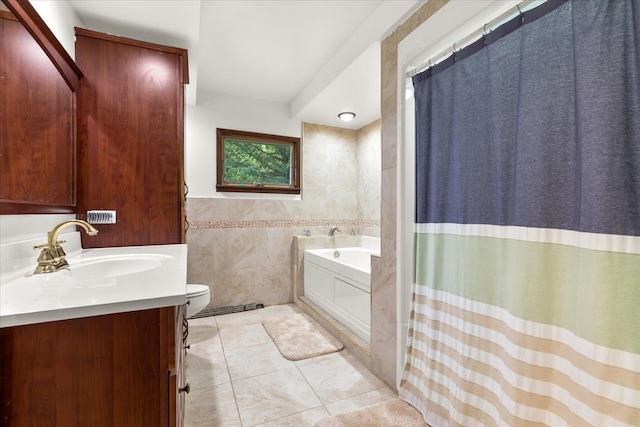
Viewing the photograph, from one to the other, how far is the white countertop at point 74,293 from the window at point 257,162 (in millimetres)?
2226

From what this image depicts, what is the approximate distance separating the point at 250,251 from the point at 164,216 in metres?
1.44

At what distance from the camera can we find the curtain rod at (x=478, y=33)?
110 cm

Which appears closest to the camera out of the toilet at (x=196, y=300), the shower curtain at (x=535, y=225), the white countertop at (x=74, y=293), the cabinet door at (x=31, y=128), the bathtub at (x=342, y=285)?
the white countertop at (x=74, y=293)

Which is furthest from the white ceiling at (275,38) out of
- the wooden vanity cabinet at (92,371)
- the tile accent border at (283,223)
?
the wooden vanity cabinet at (92,371)

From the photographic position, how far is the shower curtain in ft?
2.80

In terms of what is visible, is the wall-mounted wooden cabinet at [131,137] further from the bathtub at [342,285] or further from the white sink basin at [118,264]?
the bathtub at [342,285]

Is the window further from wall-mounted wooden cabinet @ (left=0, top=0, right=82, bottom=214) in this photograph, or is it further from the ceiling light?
wall-mounted wooden cabinet @ (left=0, top=0, right=82, bottom=214)

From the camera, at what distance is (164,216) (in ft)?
6.36

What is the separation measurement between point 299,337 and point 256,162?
2048mm

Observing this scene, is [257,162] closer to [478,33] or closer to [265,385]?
[265,385]

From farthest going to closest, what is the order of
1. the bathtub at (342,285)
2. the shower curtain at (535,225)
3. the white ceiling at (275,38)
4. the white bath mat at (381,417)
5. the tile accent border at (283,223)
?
1. the tile accent border at (283,223)
2. the bathtub at (342,285)
3. the white ceiling at (275,38)
4. the white bath mat at (381,417)
5. the shower curtain at (535,225)

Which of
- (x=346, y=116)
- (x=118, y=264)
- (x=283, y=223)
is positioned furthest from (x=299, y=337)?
(x=346, y=116)

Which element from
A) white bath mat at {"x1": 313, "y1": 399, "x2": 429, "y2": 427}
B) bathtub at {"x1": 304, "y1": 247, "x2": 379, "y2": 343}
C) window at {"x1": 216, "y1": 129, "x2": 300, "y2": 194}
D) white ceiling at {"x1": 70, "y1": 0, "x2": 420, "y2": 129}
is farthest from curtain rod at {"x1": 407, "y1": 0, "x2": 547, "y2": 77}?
window at {"x1": 216, "y1": 129, "x2": 300, "y2": 194}

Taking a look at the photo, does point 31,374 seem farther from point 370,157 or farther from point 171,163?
point 370,157
